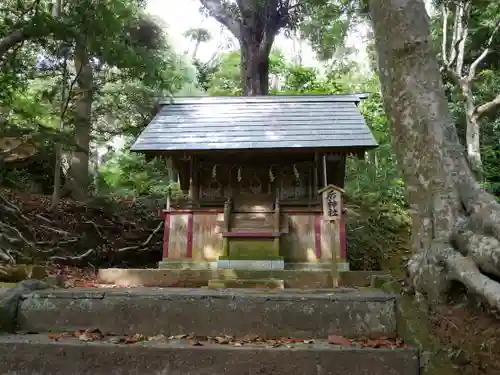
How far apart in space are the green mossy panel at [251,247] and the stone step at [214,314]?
6246 mm

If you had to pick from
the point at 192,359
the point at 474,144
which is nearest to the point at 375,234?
the point at 474,144

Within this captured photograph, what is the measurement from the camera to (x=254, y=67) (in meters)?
14.8

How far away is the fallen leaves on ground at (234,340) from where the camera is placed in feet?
10.3

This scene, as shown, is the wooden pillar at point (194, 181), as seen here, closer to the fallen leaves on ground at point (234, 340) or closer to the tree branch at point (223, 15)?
the tree branch at point (223, 15)

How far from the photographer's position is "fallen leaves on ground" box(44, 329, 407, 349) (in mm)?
3135

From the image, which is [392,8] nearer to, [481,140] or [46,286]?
[46,286]

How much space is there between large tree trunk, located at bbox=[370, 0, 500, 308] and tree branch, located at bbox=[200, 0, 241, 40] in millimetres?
11144

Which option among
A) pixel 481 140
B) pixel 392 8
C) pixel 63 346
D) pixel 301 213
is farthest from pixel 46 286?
pixel 481 140

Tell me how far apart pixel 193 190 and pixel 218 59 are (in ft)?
55.7

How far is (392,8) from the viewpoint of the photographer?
4.39 m

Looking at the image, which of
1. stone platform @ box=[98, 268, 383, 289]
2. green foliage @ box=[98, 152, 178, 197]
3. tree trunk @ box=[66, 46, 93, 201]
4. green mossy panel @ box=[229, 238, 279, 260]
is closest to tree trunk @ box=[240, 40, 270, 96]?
green foliage @ box=[98, 152, 178, 197]

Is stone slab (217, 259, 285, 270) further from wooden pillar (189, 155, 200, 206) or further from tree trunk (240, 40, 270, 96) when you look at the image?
tree trunk (240, 40, 270, 96)

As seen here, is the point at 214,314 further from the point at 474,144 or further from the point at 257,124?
the point at 474,144

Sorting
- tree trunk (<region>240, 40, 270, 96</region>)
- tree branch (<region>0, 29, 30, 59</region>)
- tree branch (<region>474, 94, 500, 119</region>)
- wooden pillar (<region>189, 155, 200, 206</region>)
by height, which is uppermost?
tree trunk (<region>240, 40, 270, 96</region>)
